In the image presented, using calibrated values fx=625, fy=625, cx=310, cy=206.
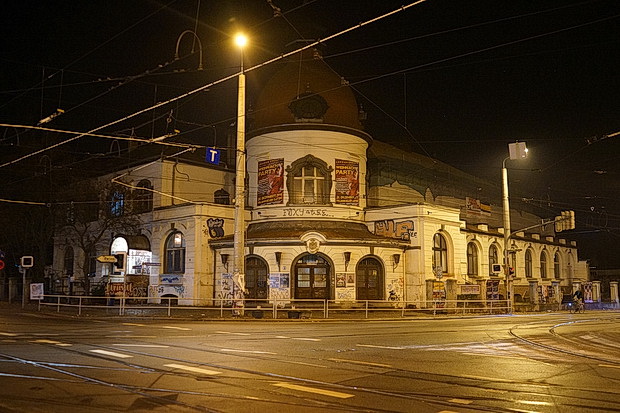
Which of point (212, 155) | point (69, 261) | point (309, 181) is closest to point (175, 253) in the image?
point (309, 181)

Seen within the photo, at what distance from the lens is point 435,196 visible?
4969 centimetres

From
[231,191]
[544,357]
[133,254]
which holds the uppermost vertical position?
[231,191]

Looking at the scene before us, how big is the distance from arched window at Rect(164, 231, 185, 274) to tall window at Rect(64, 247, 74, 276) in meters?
13.3

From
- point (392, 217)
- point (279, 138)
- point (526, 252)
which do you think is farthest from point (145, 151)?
point (526, 252)

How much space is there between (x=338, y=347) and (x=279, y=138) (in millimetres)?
23647

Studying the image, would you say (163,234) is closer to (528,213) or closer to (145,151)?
(145,151)

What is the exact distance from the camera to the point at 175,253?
38.5 metres

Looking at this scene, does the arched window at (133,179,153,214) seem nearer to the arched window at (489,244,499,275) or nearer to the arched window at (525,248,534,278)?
the arched window at (489,244,499,275)

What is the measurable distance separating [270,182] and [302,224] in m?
3.48

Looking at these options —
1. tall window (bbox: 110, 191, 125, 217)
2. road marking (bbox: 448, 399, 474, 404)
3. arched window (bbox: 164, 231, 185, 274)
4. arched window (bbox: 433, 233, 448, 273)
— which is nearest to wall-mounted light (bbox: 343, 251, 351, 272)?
arched window (bbox: 433, 233, 448, 273)

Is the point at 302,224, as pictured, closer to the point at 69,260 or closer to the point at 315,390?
the point at 69,260

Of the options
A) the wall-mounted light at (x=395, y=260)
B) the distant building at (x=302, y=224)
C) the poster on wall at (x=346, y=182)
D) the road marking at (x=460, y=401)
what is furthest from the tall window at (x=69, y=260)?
the road marking at (x=460, y=401)

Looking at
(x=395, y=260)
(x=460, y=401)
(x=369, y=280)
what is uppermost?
(x=395, y=260)

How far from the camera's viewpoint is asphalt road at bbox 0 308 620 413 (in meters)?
8.62
